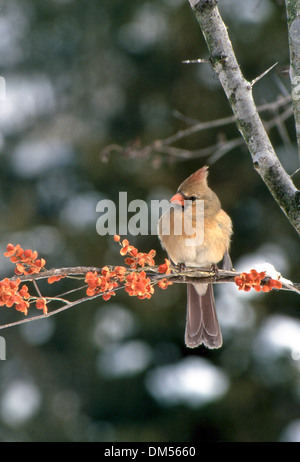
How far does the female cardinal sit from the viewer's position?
288 centimetres

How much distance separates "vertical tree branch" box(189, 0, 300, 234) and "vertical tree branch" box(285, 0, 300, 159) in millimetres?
100

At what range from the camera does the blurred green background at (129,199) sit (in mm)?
4434

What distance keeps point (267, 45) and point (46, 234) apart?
→ 7.50ft

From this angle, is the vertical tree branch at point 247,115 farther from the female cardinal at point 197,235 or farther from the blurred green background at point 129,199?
the blurred green background at point 129,199

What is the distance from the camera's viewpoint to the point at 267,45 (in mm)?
4703

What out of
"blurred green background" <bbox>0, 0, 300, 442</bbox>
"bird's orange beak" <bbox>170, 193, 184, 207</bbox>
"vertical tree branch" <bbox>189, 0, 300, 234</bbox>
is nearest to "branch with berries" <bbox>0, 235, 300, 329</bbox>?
"vertical tree branch" <bbox>189, 0, 300, 234</bbox>

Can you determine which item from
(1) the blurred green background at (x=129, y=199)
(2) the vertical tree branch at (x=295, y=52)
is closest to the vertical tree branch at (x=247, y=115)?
(2) the vertical tree branch at (x=295, y=52)

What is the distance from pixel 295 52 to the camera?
1.63 metres

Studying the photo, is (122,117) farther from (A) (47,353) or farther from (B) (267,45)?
(A) (47,353)

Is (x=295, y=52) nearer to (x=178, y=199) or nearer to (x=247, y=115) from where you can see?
(x=247, y=115)

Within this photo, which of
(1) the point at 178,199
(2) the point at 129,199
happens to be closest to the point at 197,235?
(1) the point at 178,199

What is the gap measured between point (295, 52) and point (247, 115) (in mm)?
214

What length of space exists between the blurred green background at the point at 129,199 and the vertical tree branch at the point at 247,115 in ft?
8.63
